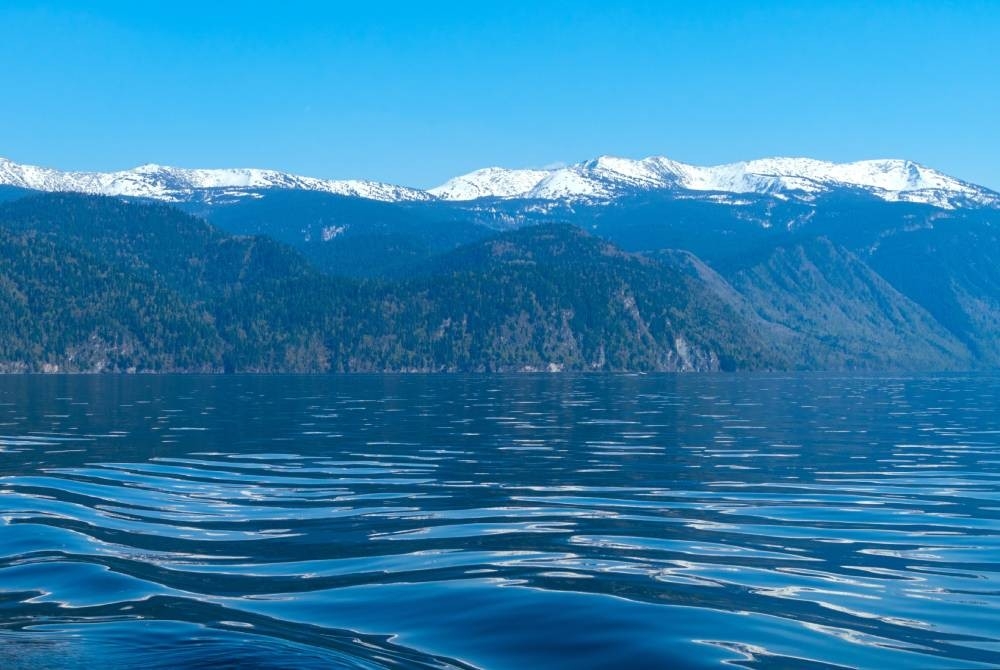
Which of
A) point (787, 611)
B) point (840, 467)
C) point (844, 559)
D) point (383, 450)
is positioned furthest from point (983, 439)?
point (787, 611)

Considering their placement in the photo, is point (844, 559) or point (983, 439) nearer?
point (844, 559)

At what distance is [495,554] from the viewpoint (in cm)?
3347

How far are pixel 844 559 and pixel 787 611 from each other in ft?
24.1

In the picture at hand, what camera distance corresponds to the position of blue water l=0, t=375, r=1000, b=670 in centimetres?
2341

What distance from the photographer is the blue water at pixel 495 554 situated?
922 inches

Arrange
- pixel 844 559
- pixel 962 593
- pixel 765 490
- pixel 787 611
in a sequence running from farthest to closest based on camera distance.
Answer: pixel 765 490 < pixel 844 559 < pixel 962 593 < pixel 787 611

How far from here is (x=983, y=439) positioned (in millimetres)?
79375

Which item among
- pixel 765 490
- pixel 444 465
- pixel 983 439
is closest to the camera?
pixel 765 490

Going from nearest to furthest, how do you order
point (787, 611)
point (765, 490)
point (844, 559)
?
point (787, 611) < point (844, 559) < point (765, 490)

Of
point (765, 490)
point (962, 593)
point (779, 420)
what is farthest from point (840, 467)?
point (779, 420)

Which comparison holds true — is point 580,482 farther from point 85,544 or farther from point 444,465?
point 85,544

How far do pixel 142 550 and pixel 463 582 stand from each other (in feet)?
34.7

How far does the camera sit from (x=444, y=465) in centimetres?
5934

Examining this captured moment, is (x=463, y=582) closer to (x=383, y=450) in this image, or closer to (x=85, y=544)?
(x=85, y=544)
